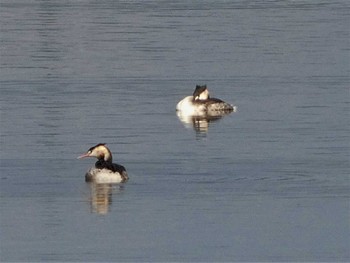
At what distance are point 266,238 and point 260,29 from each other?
89.9 ft

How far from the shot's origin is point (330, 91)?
3025cm

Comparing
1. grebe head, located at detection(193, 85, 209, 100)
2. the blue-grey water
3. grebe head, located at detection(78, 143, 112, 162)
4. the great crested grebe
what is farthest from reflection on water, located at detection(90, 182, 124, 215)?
grebe head, located at detection(193, 85, 209, 100)

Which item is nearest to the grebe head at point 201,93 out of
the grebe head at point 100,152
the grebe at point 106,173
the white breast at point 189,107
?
the white breast at point 189,107

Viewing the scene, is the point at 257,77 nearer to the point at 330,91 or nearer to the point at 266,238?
the point at 330,91

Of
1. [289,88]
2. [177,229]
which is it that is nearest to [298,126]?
[289,88]

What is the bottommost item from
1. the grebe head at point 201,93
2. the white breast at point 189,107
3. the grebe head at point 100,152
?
the grebe head at point 100,152

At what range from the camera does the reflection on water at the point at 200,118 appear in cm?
2730

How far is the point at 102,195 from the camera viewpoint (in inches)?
799

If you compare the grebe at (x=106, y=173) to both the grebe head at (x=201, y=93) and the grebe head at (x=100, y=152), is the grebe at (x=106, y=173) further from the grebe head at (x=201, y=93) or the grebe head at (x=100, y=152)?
the grebe head at (x=201, y=93)

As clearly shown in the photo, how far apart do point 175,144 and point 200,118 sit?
464 cm

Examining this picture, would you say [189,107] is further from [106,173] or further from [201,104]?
[106,173]

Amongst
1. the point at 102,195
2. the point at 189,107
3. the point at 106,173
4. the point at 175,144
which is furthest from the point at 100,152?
the point at 189,107

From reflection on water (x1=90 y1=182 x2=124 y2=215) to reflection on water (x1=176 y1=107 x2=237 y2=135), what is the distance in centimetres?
615

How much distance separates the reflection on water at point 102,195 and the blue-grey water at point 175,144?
0.03 meters
